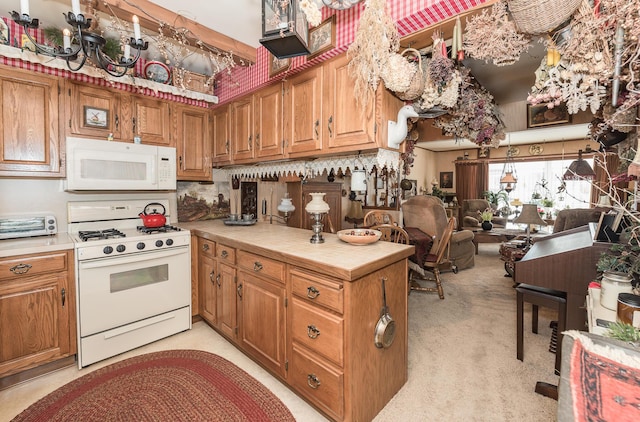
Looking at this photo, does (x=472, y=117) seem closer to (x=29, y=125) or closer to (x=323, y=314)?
(x=323, y=314)

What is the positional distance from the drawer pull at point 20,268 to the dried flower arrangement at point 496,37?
3.19 metres

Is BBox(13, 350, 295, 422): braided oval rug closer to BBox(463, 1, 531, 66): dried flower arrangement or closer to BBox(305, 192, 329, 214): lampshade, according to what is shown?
BBox(305, 192, 329, 214): lampshade

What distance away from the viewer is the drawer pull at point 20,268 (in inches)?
76.1

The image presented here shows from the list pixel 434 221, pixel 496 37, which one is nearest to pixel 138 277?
pixel 496 37

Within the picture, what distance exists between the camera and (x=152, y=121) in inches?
116

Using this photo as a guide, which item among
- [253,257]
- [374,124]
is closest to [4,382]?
[253,257]

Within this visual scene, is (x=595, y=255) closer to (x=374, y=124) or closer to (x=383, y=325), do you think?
(x=383, y=325)

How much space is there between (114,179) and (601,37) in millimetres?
3529

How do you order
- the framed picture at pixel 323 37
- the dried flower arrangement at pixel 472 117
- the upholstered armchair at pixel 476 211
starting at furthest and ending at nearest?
the upholstered armchair at pixel 476 211 → the dried flower arrangement at pixel 472 117 → the framed picture at pixel 323 37

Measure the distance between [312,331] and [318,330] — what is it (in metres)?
0.05

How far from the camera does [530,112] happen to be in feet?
12.5

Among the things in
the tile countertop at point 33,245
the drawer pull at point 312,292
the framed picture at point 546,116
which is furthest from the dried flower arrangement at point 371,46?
the framed picture at point 546,116

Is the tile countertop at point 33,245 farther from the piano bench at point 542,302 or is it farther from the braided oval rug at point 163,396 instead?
the piano bench at point 542,302

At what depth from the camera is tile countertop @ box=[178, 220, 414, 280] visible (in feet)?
5.00
